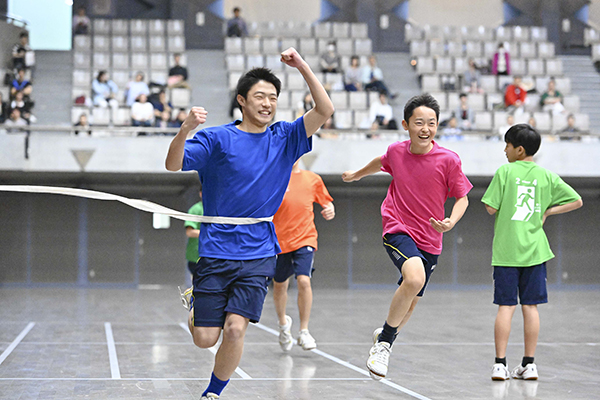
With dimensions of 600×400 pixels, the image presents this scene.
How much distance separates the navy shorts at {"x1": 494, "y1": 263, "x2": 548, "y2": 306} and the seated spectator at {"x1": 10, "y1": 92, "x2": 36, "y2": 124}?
41.5 ft

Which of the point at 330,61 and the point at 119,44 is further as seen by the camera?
the point at 119,44

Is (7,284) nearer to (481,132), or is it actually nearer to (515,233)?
(481,132)

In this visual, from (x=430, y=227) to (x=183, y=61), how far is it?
15851mm

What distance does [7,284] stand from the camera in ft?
57.4

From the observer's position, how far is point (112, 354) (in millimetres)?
6980

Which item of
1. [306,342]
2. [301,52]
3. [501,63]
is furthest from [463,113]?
[306,342]

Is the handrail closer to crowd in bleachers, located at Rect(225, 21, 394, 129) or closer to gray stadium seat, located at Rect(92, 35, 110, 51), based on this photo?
gray stadium seat, located at Rect(92, 35, 110, 51)

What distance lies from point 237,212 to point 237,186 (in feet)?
0.47

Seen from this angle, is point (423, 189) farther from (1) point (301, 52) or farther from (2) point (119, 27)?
(2) point (119, 27)

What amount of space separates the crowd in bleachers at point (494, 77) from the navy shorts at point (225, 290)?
39.8 feet

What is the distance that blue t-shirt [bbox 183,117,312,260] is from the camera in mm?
4047

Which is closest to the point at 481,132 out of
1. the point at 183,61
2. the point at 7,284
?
the point at 183,61

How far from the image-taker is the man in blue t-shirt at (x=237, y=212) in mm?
4039

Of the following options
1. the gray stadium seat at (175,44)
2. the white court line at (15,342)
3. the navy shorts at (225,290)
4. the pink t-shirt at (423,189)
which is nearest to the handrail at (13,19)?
the gray stadium seat at (175,44)
